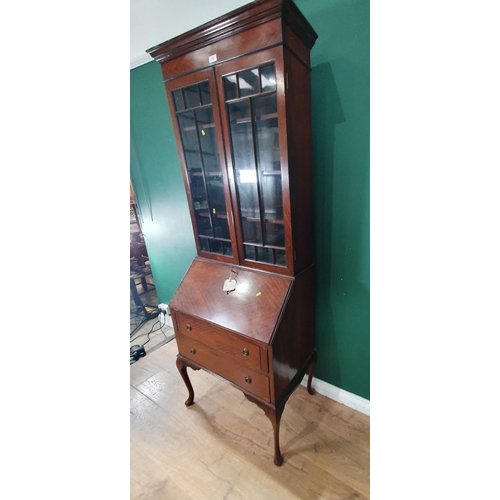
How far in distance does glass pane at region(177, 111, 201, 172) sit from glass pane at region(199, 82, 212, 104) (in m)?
0.11

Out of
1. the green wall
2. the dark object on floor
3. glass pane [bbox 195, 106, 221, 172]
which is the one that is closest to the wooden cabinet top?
the green wall

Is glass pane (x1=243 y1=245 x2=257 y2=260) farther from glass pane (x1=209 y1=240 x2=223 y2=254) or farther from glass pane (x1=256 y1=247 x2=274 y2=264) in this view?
glass pane (x1=209 y1=240 x2=223 y2=254)

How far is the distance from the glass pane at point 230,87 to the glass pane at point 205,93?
Answer: 0.34 feet

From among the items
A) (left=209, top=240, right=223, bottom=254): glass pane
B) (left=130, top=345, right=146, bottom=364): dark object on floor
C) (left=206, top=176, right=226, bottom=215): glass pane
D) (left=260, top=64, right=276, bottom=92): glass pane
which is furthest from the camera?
(left=130, top=345, right=146, bottom=364): dark object on floor

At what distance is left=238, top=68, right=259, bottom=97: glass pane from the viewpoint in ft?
3.33

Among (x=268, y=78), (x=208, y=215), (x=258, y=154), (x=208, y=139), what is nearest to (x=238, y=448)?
(x=208, y=215)

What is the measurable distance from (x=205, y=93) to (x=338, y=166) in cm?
76

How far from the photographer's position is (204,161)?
4.28 feet

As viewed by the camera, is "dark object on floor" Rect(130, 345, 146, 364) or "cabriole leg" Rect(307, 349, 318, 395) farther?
"dark object on floor" Rect(130, 345, 146, 364)

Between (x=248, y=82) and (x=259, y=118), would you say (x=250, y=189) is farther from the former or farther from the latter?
(x=248, y=82)

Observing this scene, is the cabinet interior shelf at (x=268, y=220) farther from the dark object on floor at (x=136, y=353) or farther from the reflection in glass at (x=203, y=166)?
the dark object on floor at (x=136, y=353)

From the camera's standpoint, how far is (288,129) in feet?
3.30
